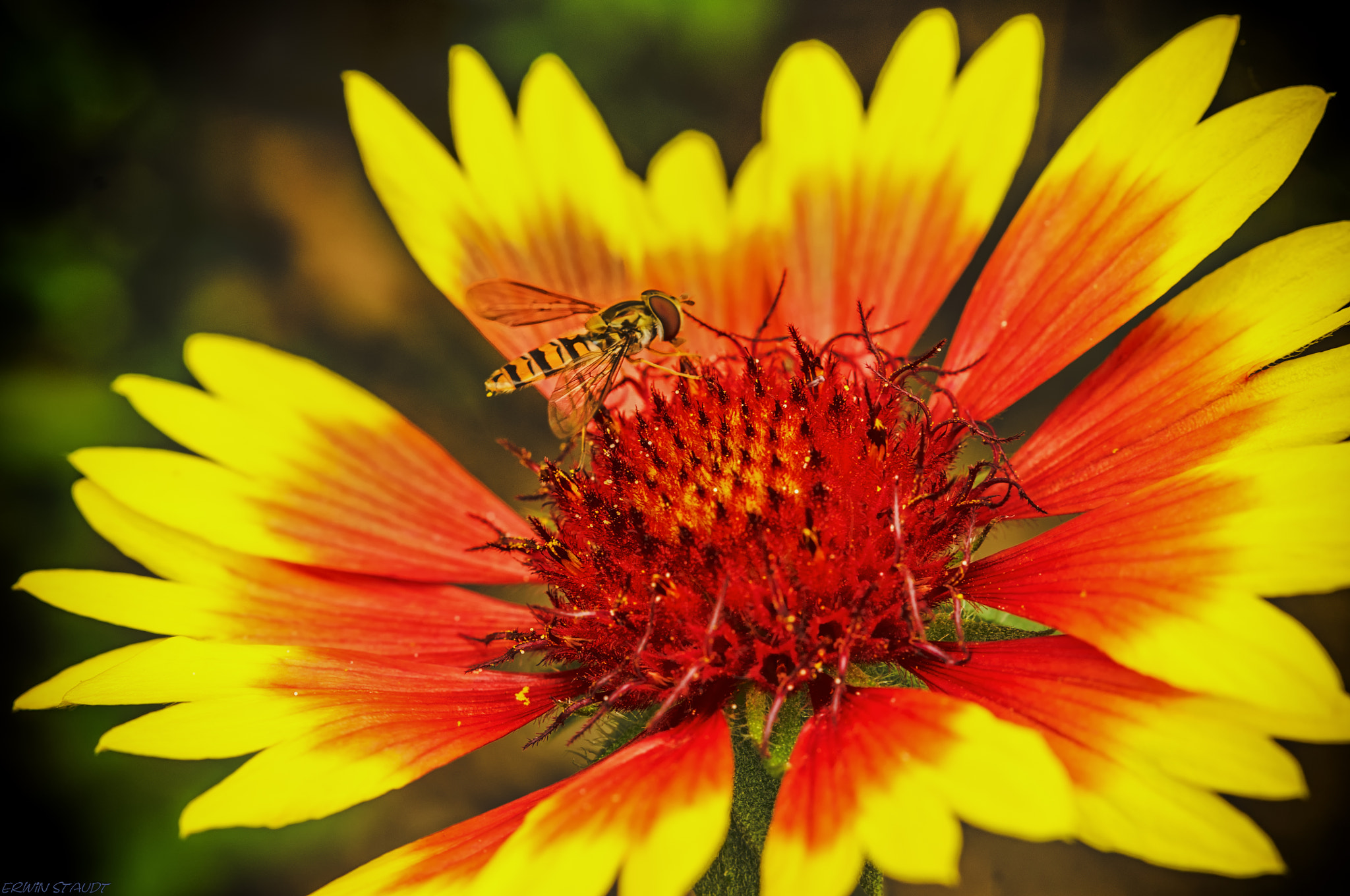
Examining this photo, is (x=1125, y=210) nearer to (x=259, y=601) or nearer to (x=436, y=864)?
(x=436, y=864)

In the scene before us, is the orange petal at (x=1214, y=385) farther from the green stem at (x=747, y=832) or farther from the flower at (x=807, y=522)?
the green stem at (x=747, y=832)

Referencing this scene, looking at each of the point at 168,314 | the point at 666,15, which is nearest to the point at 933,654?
the point at 666,15

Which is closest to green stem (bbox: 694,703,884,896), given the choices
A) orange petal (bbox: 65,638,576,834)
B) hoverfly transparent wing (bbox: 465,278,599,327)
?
orange petal (bbox: 65,638,576,834)

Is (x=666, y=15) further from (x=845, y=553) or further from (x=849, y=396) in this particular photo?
(x=845, y=553)

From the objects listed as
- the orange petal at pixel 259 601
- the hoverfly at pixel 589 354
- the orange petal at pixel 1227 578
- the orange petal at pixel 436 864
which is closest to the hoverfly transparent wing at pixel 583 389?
the hoverfly at pixel 589 354

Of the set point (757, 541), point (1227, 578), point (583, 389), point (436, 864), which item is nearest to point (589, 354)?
point (583, 389)

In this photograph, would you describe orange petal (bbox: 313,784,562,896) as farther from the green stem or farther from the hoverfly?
the hoverfly
